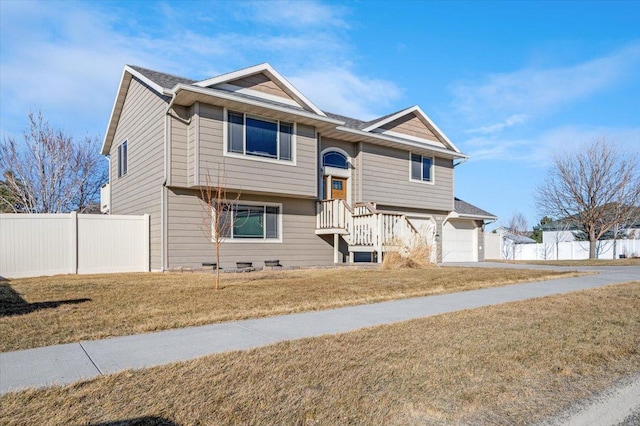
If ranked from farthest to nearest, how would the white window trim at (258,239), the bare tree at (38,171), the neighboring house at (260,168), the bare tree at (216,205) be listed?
1. the bare tree at (38,171)
2. the white window trim at (258,239)
3. the neighboring house at (260,168)
4. the bare tree at (216,205)

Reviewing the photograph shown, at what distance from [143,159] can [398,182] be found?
10.1 metres

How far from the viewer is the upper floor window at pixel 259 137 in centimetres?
1327

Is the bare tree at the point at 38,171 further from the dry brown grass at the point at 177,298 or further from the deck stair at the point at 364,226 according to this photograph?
the deck stair at the point at 364,226

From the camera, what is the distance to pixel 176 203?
1295cm

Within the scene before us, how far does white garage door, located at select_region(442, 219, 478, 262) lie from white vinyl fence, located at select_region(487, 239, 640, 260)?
458 inches

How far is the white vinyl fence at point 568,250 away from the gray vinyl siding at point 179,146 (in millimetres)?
26499

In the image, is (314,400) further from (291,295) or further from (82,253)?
(82,253)

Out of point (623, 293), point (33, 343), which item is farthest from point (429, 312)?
point (33, 343)

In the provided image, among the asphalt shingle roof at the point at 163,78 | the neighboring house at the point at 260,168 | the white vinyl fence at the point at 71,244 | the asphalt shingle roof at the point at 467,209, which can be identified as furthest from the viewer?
the asphalt shingle roof at the point at 467,209

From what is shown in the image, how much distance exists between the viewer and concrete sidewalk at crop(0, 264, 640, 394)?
3859mm

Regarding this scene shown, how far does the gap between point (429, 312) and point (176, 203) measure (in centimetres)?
886

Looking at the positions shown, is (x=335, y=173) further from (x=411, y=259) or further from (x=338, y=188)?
(x=411, y=259)

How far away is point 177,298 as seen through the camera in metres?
7.57

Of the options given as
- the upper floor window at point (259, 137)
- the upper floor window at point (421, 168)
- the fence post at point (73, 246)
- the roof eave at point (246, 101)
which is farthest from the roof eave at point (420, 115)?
the fence post at point (73, 246)
